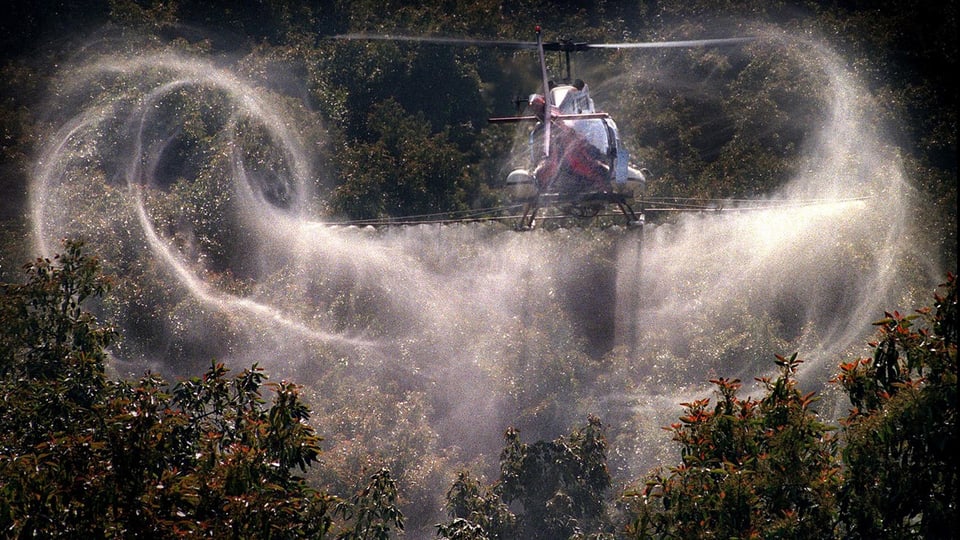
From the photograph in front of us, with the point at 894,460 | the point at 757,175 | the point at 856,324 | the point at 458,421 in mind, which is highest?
the point at 757,175

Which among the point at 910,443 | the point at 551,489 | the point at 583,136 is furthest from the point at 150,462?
the point at 583,136

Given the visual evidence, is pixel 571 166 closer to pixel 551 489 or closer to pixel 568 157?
pixel 568 157

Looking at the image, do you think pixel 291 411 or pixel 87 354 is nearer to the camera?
pixel 291 411

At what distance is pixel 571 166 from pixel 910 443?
16.4 metres

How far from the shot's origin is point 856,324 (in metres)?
37.7

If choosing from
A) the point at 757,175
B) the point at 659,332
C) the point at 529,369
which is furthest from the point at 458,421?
the point at 757,175

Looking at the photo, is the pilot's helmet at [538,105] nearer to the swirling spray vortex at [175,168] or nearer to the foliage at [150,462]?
the swirling spray vortex at [175,168]

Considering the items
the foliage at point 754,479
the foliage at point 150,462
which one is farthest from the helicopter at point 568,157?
the foliage at point 754,479

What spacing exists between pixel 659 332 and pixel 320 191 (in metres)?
14.7

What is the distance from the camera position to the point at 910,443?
585 inches

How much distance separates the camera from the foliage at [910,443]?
14367 millimetres

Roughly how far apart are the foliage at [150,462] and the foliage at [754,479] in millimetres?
4655

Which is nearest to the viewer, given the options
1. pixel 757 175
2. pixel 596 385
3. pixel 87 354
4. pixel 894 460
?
pixel 894 460

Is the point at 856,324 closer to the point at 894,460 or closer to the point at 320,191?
the point at 320,191
